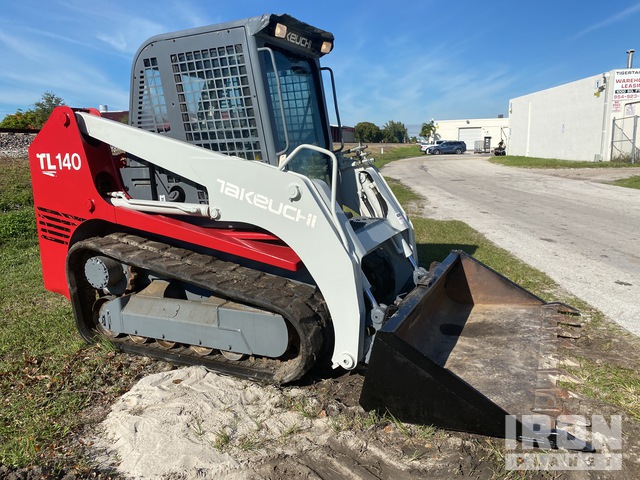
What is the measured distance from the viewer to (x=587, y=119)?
27.5 m

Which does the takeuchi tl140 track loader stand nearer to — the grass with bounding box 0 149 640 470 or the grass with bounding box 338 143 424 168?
the grass with bounding box 0 149 640 470

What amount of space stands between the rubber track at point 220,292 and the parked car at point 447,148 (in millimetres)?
46886

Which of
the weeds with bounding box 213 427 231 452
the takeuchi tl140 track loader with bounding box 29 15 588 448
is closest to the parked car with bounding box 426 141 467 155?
the takeuchi tl140 track loader with bounding box 29 15 588 448

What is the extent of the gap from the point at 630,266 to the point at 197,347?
18.1 ft

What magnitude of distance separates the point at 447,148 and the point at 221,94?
47793mm

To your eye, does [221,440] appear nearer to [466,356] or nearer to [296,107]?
[466,356]

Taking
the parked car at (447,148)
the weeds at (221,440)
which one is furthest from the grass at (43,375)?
the parked car at (447,148)

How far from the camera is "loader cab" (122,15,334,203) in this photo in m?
3.64

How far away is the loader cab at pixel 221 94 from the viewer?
12.0 feet

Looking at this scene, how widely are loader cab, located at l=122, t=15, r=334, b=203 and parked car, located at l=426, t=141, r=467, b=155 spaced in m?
46.0

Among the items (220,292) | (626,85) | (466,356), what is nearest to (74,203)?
(220,292)

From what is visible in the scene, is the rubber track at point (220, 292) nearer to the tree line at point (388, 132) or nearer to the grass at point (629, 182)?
the grass at point (629, 182)

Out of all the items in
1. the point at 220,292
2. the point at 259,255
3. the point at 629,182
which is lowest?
the point at 629,182

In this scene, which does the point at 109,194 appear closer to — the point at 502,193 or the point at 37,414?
the point at 37,414
